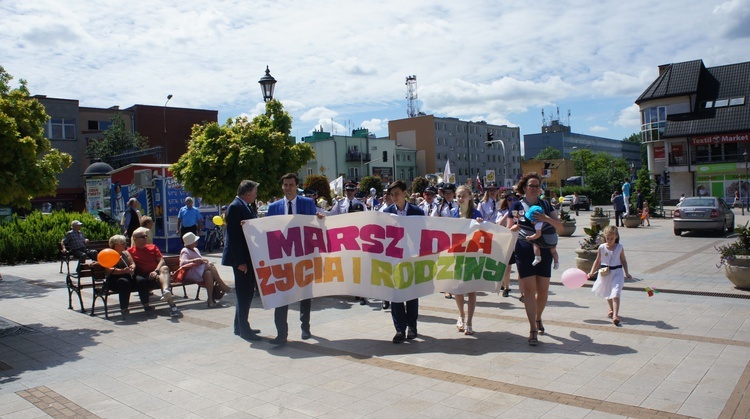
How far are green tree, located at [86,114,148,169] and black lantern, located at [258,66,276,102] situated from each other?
134 feet

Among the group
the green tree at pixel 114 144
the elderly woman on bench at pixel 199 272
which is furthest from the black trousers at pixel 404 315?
the green tree at pixel 114 144

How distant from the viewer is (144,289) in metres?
9.98

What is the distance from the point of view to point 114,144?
51.4 m

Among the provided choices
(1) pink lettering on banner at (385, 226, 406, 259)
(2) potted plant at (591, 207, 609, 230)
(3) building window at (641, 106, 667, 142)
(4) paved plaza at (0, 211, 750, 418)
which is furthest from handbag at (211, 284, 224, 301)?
(3) building window at (641, 106, 667, 142)

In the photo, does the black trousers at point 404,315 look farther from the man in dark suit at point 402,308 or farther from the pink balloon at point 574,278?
the pink balloon at point 574,278

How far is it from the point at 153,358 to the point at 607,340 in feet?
18.1

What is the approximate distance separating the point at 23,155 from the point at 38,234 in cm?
A: 1282

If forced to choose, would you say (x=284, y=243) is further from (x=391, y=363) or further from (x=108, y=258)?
(x=108, y=258)

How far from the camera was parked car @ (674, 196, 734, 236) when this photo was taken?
21.8 metres

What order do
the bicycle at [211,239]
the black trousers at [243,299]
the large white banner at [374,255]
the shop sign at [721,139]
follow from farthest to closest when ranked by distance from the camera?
1. the shop sign at [721,139]
2. the bicycle at [211,239]
3. the black trousers at [243,299]
4. the large white banner at [374,255]

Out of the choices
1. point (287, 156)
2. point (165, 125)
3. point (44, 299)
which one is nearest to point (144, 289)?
point (44, 299)

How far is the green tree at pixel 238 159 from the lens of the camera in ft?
40.5

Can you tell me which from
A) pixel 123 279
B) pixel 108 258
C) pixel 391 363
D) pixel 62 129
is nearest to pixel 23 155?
pixel 108 258

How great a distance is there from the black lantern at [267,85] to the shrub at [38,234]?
9451 mm
